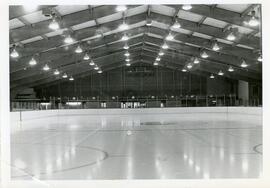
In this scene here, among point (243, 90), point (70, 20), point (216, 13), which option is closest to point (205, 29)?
point (216, 13)

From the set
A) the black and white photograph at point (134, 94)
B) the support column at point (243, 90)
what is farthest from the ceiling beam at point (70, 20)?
the support column at point (243, 90)

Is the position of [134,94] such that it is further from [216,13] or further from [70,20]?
[216,13]

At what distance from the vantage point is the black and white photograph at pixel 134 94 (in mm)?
7418

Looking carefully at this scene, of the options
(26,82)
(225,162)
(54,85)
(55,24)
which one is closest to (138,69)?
(54,85)

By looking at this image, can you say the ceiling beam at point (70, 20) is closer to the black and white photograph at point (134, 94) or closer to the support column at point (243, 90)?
the black and white photograph at point (134, 94)

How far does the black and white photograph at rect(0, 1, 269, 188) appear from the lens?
24.3ft

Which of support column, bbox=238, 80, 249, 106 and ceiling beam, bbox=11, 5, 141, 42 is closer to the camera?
ceiling beam, bbox=11, 5, 141, 42

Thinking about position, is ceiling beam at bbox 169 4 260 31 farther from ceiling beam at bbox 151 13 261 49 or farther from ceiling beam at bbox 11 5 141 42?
ceiling beam at bbox 11 5 141 42

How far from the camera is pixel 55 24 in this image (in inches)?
569

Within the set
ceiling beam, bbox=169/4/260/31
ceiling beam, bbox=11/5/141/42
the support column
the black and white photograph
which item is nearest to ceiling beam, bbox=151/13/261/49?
the black and white photograph

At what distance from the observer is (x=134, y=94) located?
147 feet

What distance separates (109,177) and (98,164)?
1.59 metres

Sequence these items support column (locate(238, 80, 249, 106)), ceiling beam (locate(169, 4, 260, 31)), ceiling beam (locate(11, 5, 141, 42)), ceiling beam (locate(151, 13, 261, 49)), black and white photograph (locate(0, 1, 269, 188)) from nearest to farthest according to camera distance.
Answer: black and white photograph (locate(0, 1, 269, 188)) → ceiling beam (locate(11, 5, 141, 42)) → ceiling beam (locate(169, 4, 260, 31)) → ceiling beam (locate(151, 13, 261, 49)) → support column (locate(238, 80, 249, 106))
